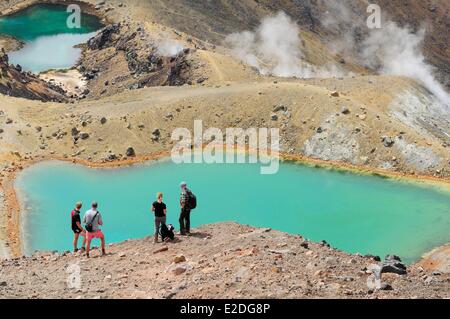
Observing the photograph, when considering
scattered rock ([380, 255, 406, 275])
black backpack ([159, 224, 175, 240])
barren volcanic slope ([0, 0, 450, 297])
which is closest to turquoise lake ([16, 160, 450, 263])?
barren volcanic slope ([0, 0, 450, 297])

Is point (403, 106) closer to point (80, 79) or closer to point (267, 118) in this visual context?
point (267, 118)

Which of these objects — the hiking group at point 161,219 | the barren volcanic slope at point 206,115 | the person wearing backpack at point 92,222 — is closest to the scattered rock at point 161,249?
the barren volcanic slope at point 206,115

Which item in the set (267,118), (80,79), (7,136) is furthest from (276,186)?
(80,79)

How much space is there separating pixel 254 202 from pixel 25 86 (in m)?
40.6

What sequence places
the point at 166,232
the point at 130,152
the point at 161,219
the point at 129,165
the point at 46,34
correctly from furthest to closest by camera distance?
1. the point at 46,34
2. the point at 130,152
3. the point at 129,165
4. the point at 166,232
5. the point at 161,219

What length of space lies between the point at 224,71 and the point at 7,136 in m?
22.4

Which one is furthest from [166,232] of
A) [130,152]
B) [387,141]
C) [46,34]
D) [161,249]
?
[46,34]

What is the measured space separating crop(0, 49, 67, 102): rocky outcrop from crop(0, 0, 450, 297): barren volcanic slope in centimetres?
22

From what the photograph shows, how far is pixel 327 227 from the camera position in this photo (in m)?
39.9

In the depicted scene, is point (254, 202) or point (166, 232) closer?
point (166, 232)

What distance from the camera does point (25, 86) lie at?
75.7 m

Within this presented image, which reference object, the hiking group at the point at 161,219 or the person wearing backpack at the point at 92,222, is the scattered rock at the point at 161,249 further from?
the person wearing backpack at the point at 92,222

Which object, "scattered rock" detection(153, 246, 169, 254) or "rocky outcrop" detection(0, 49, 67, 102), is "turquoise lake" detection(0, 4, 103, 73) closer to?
"rocky outcrop" detection(0, 49, 67, 102)

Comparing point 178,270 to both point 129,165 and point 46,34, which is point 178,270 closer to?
point 129,165
